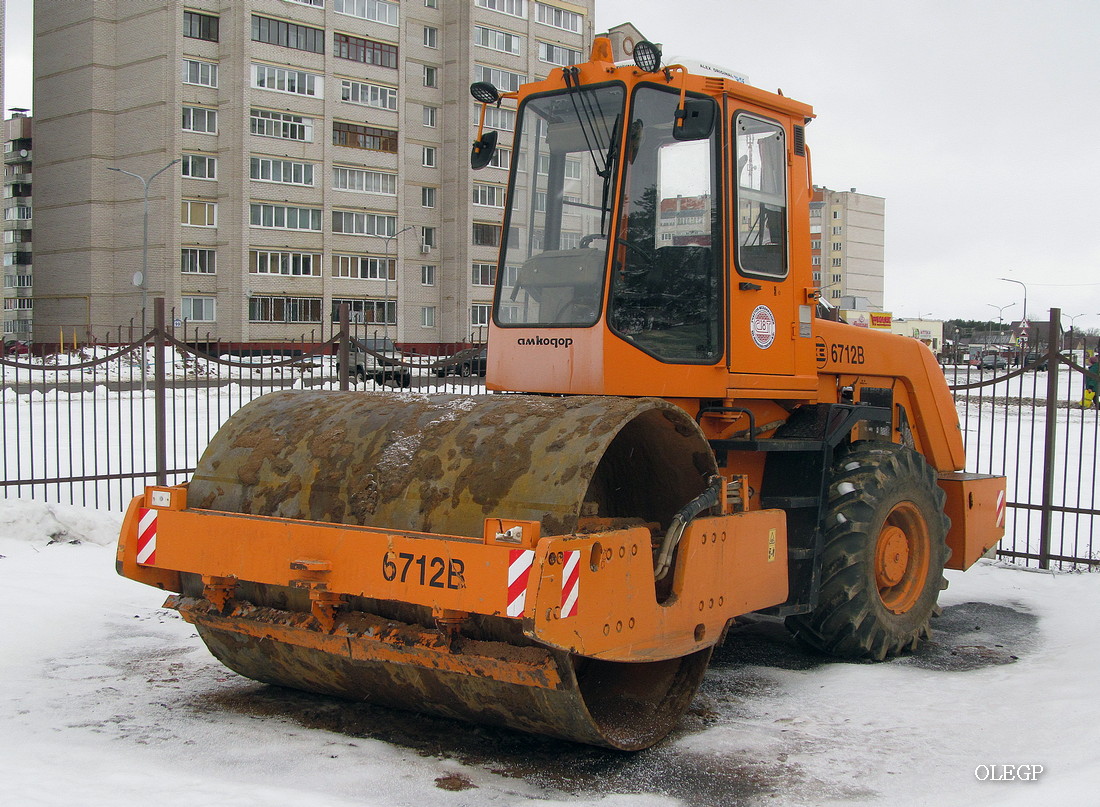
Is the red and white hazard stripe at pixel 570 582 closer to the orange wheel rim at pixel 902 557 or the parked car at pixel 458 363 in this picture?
the orange wheel rim at pixel 902 557

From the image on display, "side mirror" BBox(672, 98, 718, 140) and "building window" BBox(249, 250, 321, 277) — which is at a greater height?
"building window" BBox(249, 250, 321, 277)

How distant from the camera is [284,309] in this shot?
5856 cm

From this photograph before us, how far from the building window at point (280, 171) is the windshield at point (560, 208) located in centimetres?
5410

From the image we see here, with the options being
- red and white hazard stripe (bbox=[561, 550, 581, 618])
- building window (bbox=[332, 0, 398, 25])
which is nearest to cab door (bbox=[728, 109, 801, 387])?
red and white hazard stripe (bbox=[561, 550, 581, 618])

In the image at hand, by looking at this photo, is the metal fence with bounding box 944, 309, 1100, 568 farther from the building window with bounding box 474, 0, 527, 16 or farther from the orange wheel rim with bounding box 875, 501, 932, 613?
the building window with bounding box 474, 0, 527, 16

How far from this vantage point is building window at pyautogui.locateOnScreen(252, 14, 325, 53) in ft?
187

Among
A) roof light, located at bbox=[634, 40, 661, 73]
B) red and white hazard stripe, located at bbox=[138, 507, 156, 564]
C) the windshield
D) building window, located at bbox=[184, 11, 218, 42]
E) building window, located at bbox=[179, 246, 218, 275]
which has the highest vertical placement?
building window, located at bbox=[184, 11, 218, 42]

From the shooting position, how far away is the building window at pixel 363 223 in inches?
2410

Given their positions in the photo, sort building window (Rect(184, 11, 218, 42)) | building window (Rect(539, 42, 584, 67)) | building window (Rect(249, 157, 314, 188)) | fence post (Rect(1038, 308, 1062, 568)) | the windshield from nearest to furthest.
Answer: the windshield
fence post (Rect(1038, 308, 1062, 568))
building window (Rect(184, 11, 218, 42))
building window (Rect(249, 157, 314, 188))
building window (Rect(539, 42, 584, 67))

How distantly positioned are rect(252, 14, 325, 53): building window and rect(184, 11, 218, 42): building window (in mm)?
2111

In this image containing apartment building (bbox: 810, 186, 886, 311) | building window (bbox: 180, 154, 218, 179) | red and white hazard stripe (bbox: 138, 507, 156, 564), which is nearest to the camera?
red and white hazard stripe (bbox: 138, 507, 156, 564)

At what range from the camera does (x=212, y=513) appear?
5.27m

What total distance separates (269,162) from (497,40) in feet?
56.1

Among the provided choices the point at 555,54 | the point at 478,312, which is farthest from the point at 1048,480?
the point at 555,54
